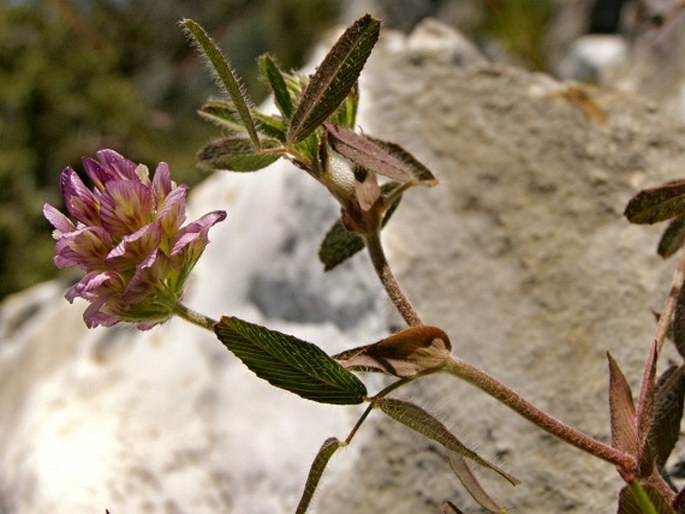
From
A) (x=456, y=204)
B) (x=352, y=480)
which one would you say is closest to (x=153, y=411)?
(x=352, y=480)

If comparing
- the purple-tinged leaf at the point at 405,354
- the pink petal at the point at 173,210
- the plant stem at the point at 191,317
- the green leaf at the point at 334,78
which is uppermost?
the green leaf at the point at 334,78

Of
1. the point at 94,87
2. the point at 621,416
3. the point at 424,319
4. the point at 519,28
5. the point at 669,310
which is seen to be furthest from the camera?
the point at 94,87

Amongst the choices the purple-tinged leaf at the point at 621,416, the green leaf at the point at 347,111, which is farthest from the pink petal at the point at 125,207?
the purple-tinged leaf at the point at 621,416

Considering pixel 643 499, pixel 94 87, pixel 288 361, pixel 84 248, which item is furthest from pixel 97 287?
pixel 94 87

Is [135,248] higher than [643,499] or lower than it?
higher

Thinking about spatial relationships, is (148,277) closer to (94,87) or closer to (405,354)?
(405,354)

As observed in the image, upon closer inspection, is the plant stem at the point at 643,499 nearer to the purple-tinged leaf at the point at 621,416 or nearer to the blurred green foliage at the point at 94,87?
the purple-tinged leaf at the point at 621,416

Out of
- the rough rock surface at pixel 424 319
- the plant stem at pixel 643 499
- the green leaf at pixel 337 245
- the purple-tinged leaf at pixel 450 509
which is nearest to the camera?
the plant stem at pixel 643 499
